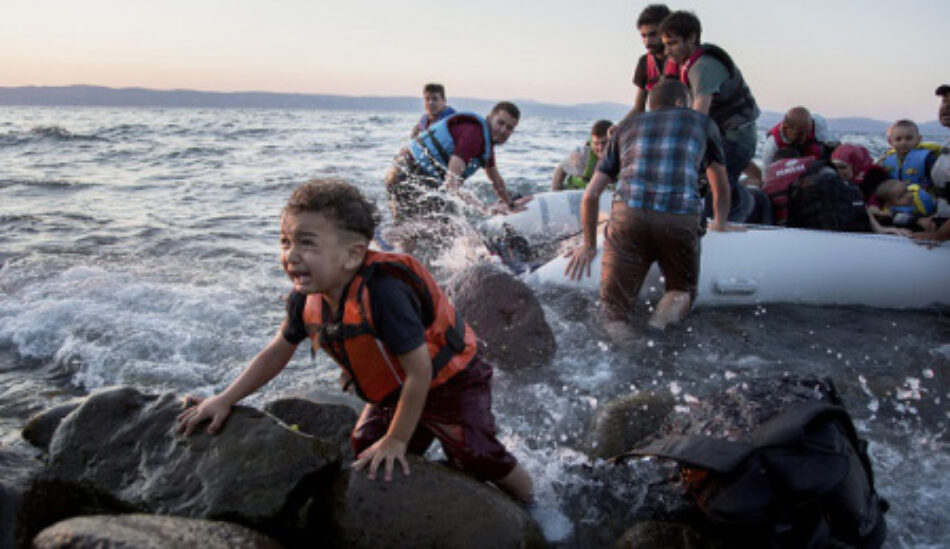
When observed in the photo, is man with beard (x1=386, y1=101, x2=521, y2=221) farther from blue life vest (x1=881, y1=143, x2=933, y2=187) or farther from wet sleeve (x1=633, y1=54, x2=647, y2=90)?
blue life vest (x1=881, y1=143, x2=933, y2=187)

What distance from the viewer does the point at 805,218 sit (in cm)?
645

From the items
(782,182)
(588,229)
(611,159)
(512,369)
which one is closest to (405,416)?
(512,369)

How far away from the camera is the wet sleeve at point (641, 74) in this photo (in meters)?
7.07

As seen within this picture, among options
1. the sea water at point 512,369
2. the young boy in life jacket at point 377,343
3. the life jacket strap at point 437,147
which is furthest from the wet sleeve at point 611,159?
the young boy in life jacket at point 377,343

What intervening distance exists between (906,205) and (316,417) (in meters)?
6.60

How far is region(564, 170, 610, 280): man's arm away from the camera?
16.8ft

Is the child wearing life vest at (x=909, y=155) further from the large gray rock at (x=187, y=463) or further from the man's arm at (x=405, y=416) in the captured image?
the large gray rock at (x=187, y=463)

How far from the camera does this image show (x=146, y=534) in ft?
6.77

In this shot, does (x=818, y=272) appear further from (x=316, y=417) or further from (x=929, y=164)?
(x=316, y=417)

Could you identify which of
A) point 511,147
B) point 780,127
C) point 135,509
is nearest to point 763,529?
point 135,509

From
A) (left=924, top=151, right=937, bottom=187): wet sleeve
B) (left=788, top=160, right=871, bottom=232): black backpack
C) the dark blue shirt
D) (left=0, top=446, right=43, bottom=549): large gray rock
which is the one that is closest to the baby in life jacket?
(left=924, top=151, right=937, bottom=187): wet sleeve

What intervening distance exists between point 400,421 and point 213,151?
20.2 metres

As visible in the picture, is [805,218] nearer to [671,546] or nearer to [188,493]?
[671,546]

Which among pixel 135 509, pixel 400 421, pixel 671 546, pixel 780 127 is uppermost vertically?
pixel 780 127
